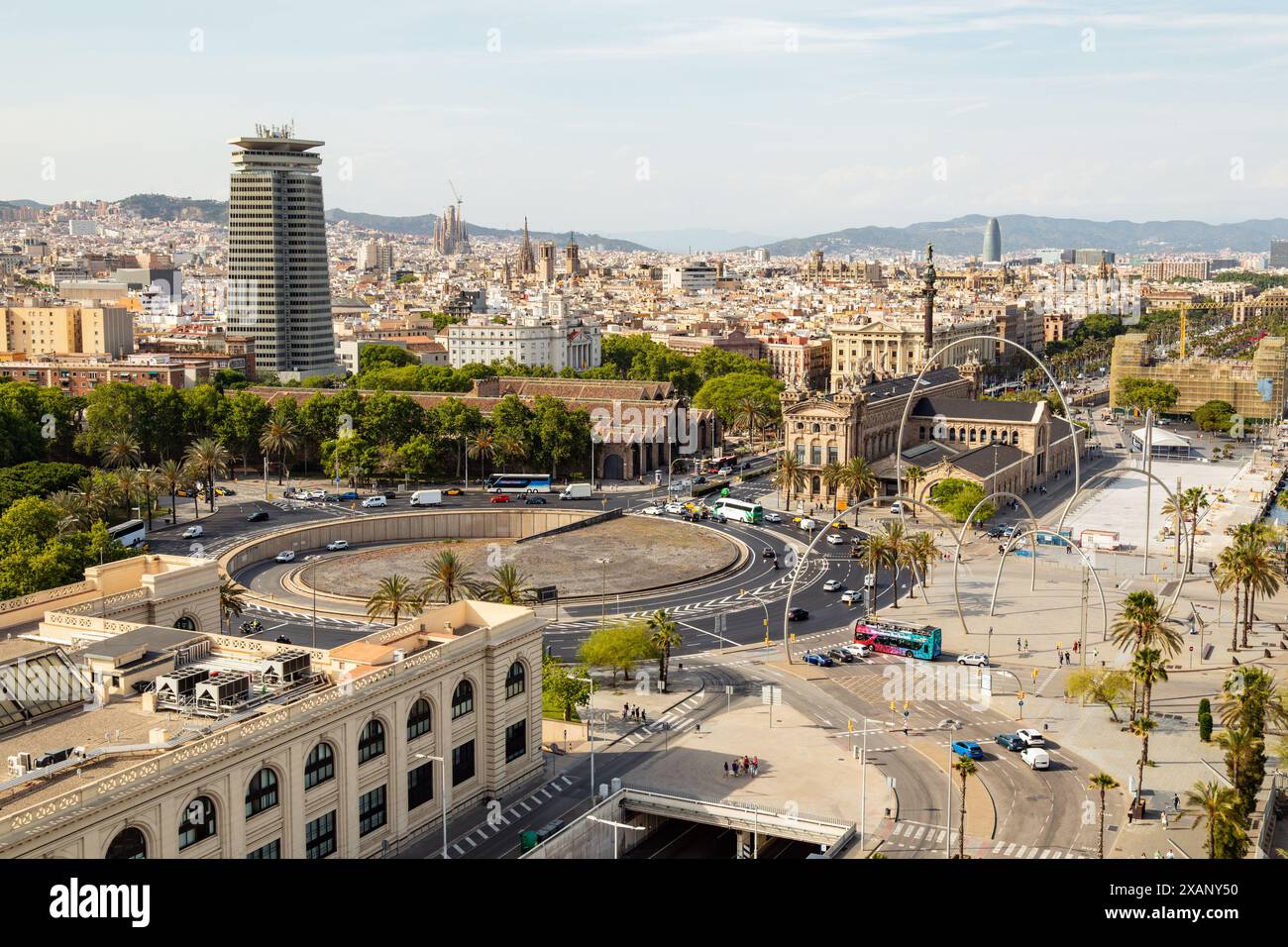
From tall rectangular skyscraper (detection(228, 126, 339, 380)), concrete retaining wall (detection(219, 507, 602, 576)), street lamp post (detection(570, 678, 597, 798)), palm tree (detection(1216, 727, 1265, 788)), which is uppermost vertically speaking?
tall rectangular skyscraper (detection(228, 126, 339, 380))

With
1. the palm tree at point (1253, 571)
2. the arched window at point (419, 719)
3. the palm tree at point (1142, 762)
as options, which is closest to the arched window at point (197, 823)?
the arched window at point (419, 719)

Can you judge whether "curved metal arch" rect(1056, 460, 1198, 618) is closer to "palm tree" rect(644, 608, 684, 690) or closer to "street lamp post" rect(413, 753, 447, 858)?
"palm tree" rect(644, 608, 684, 690)

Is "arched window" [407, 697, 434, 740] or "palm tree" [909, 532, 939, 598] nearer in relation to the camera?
"arched window" [407, 697, 434, 740]

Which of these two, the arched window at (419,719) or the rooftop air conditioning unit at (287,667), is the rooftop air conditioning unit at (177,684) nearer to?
the rooftop air conditioning unit at (287,667)

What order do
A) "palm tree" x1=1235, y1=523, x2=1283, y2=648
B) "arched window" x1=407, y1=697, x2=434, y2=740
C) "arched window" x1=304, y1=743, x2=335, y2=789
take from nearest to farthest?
"arched window" x1=304, y1=743, x2=335, y2=789 < "arched window" x1=407, y1=697, x2=434, y2=740 < "palm tree" x1=1235, y1=523, x2=1283, y2=648

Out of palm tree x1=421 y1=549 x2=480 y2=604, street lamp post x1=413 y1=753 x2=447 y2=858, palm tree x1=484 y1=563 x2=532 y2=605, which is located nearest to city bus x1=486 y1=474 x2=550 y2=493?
palm tree x1=484 y1=563 x2=532 y2=605

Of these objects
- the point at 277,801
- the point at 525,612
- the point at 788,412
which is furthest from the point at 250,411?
the point at 277,801
